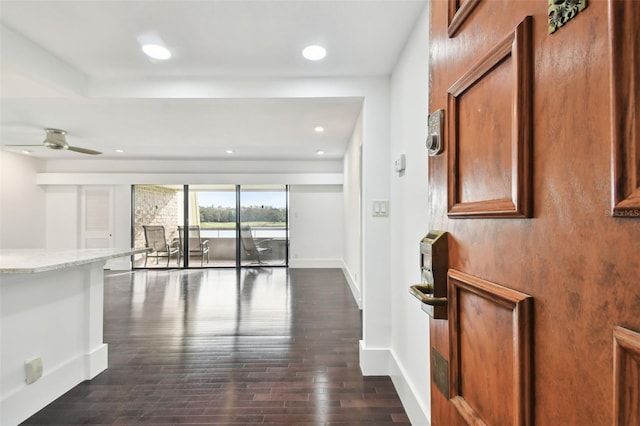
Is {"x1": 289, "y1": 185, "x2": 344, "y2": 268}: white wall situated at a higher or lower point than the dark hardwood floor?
higher

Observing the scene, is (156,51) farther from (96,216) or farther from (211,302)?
(96,216)

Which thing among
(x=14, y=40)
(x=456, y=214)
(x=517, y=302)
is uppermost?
(x=14, y=40)

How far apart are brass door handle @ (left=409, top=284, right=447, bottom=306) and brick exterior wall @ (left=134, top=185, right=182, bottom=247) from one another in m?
7.32

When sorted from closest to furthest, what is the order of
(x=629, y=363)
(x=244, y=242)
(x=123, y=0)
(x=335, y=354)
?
(x=629, y=363), (x=123, y=0), (x=335, y=354), (x=244, y=242)

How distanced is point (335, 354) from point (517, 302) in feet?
8.34

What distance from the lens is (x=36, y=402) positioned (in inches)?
76.9

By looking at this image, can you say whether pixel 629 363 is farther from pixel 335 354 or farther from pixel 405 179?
pixel 335 354

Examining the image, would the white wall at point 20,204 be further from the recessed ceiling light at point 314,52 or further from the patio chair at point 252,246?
the recessed ceiling light at point 314,52

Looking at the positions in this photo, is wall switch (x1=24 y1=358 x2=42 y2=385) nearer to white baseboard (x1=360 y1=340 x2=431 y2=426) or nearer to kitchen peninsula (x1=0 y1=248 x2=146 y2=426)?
kitchen peninsula (x1=0 y1=248 x2=146 y2=426)

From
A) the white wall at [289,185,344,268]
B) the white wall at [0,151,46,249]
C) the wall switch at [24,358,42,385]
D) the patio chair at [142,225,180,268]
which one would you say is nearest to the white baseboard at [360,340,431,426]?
the wall switch at [24,358,42,385]

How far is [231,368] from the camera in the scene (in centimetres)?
251

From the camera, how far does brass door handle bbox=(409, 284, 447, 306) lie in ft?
2.38

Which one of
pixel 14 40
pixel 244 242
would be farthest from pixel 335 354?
pixel 244 242

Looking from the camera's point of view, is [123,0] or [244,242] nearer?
[123,0]
